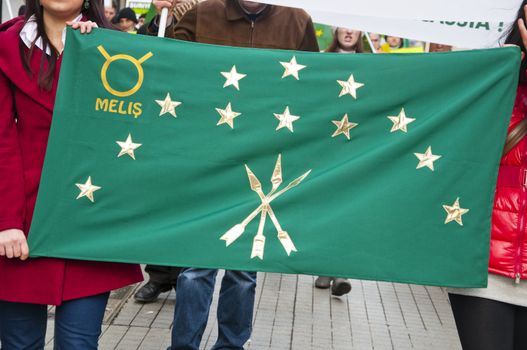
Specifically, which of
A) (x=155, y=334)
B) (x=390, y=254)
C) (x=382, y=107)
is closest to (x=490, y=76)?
(x=382, y=107)

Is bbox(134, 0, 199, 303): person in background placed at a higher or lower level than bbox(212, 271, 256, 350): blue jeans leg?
lower

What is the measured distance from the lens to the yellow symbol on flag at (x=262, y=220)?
129 inches

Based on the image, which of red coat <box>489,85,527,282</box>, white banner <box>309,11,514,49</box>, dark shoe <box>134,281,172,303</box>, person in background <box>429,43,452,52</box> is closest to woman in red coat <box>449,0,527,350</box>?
red coat <box>489,85,527,282</box>

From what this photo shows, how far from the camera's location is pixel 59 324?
3123 millimetres

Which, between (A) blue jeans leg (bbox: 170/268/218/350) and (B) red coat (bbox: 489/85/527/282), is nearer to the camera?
(B) red coat (bbox: 489/85/527/282)

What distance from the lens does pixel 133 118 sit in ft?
10.8

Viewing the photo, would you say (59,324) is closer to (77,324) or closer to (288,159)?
(77,324)

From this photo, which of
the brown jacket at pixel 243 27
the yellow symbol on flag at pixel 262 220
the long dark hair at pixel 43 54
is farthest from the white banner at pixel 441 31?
the long dark hair at pixel 43 54

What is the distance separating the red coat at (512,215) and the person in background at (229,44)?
5.18 feet

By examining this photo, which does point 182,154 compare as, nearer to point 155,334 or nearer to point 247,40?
point 247,40

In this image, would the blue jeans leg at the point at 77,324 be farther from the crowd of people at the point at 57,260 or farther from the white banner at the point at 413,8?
the white banner at the point at 413,8

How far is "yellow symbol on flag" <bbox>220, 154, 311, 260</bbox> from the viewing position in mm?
3283

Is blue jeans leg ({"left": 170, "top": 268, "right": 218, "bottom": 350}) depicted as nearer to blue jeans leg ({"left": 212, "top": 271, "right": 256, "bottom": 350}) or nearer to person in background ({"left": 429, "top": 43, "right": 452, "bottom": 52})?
blue jeans leg ({"left": 212, "top": 271, "right": 256, "bottom": 350})

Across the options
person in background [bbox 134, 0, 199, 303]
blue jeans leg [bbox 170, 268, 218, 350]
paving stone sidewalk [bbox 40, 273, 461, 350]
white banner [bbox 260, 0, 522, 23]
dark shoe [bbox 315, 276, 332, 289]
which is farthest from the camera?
dark shoe [bbox 315, 276, 332, 289]
